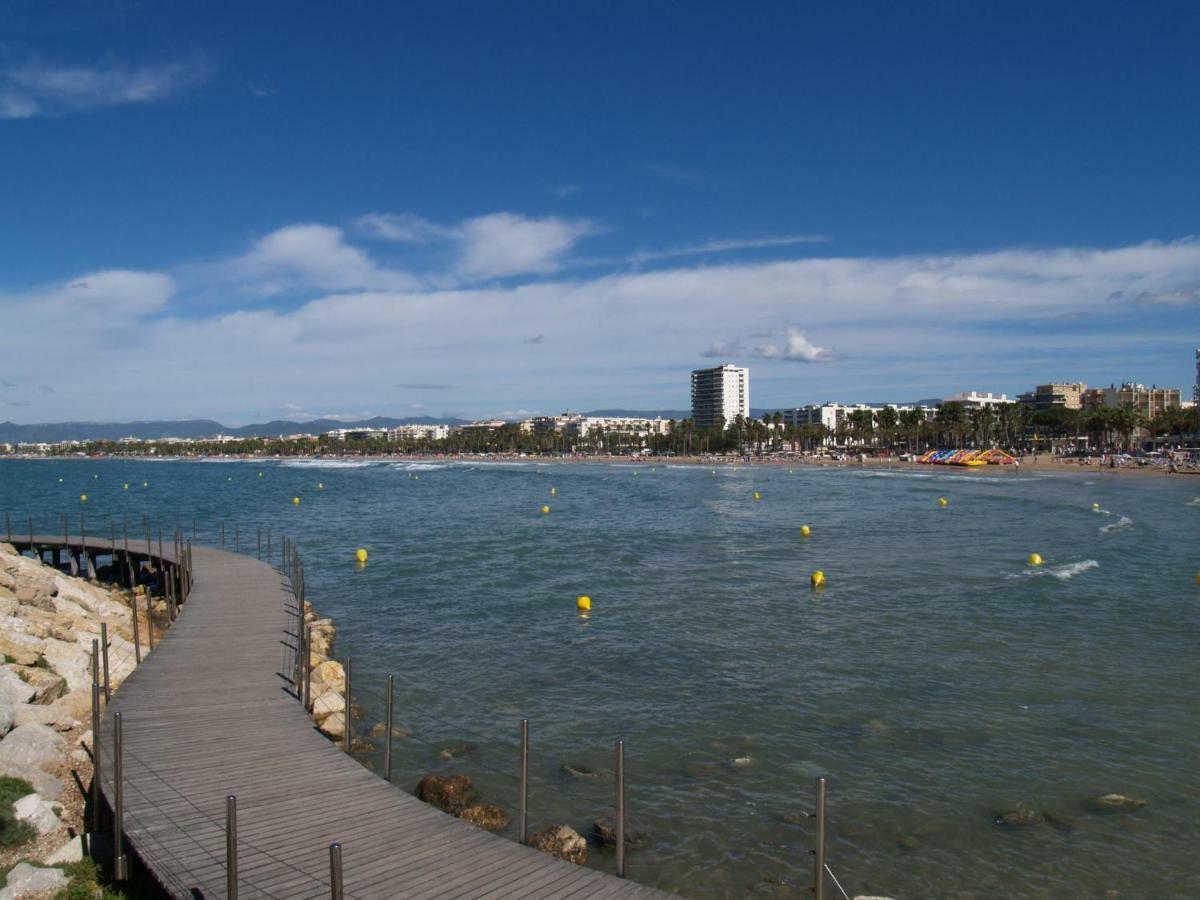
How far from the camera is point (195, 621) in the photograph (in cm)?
2059

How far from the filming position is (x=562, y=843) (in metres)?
11.4

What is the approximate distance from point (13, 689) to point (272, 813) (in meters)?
7.22

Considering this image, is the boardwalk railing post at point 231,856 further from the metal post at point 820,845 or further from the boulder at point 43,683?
the boulder at point 43,683

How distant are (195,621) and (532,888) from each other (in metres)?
14.9

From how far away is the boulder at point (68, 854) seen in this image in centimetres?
1032

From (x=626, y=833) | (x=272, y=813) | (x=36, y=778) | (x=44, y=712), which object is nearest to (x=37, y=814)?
(x=36, y=778)

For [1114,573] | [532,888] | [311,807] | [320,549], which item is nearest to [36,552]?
[320,549]

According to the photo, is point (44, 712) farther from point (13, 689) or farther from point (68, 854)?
point (68, 854)

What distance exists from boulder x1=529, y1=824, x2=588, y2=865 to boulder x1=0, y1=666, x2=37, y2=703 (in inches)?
369

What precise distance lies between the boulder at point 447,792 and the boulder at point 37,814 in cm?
485

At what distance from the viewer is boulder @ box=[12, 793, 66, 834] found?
A: 1095 centimetres

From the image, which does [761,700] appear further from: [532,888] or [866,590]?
[866,590]

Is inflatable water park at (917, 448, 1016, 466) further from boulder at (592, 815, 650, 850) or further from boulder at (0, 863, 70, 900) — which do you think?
boulder at (0, 863, 70, 900)

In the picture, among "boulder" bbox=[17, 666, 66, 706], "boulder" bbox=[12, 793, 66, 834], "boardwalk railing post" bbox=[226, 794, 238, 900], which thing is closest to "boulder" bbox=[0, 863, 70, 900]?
"boulder" bbox=[12, 793, 66, 834]
